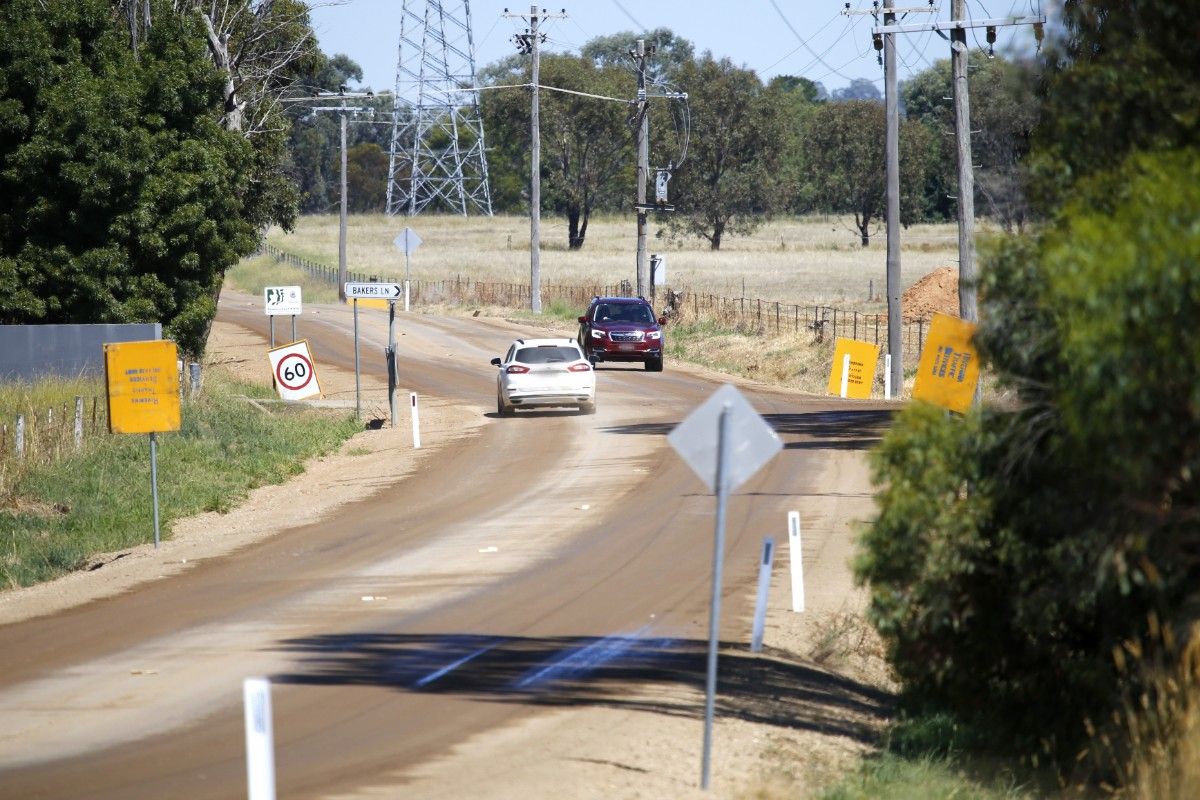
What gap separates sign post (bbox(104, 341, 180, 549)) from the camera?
19578mm

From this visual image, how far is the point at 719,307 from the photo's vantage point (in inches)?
2176

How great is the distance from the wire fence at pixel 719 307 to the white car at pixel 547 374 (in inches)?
392

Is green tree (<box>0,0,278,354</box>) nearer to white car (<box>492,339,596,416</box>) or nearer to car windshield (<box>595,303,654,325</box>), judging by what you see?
white car (<box>492,339,596,416</box>)

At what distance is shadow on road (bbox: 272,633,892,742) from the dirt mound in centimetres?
3911

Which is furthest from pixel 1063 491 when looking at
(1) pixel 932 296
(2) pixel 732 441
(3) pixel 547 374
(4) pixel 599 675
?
(1) pixel 932 296

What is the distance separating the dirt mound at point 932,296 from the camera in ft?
170

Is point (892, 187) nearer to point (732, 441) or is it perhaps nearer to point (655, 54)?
point (732, 441)

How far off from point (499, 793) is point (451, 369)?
3586 centimetres

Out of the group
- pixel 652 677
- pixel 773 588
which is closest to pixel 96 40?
pixel 773 588

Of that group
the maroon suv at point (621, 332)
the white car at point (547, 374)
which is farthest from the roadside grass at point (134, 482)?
the maroon suv at point (621, 332)

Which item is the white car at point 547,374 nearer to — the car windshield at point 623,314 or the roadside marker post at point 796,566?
the car windshield at point 623,314

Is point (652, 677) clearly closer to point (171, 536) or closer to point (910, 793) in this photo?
point (910, 793)

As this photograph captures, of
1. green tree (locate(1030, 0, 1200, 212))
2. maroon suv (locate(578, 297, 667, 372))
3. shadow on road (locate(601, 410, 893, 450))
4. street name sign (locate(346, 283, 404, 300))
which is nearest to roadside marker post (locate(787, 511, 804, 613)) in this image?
green tree (locate(1030, 0, 1200, 212))

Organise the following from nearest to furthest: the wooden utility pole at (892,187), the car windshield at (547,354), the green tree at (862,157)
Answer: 1. the car windshield at (547,354)
2. the wooden utility pole at (892,187)
3. the green tree at (862,157)
